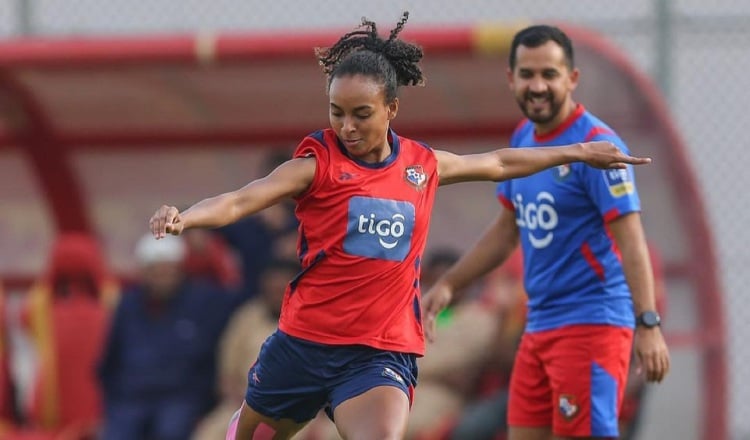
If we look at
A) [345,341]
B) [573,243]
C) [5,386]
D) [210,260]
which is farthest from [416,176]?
[5,386]

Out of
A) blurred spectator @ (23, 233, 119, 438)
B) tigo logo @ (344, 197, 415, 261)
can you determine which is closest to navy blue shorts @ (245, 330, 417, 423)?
tigo logo @ (344, 197, 415, 261)

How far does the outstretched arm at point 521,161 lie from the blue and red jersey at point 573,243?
0.37m

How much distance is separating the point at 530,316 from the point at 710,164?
435 centimetres

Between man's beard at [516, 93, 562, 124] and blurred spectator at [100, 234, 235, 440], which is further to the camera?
blurred spectator at [100, 234, 235, 440]

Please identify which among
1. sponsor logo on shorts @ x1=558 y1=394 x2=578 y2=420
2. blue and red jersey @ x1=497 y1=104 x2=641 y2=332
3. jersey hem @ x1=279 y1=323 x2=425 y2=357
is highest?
blue and red jersey @ x1=497 y1=104 x2=641 y2=332

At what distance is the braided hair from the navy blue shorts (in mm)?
875

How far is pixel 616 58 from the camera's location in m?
9.08

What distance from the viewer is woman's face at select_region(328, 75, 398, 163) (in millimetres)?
5480

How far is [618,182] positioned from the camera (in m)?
6.10

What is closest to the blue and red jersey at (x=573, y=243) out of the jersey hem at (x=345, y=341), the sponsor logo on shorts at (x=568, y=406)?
the sponsor logo on shorts at (x=568, y=406)

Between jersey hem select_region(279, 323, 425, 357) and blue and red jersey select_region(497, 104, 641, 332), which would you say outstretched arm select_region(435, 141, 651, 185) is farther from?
jersey hem select_region(279, 323, 425, 357)

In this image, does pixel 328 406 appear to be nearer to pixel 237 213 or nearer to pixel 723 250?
pixel 237 213

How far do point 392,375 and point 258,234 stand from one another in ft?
15.4

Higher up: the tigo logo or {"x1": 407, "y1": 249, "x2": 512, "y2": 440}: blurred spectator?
the tigo logo
